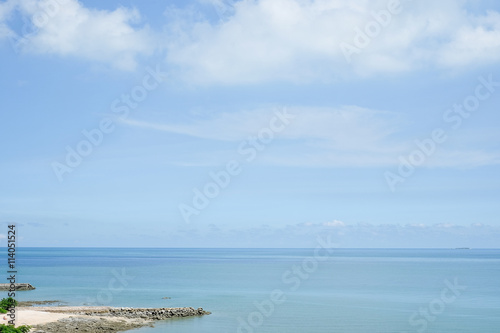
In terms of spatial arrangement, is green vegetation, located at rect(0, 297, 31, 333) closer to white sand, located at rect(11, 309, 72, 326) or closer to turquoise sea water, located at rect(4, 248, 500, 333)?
white sand, located at rect(11, 309, 72, 326)

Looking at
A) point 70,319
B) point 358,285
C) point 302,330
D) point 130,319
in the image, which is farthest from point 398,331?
point 358,285

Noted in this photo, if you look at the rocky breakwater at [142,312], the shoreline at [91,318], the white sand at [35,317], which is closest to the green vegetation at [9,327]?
the shoreline at [91,318]

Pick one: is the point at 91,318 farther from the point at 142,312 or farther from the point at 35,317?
the point at 142,312

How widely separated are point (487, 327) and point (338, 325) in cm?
1433

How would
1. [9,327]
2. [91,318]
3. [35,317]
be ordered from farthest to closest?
[91,318], [35,317], [9,327]

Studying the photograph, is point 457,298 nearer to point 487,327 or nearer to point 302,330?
point 487,327

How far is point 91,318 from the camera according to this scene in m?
45.6

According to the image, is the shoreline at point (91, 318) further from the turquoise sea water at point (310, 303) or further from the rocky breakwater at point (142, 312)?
the turquoise sea water at point (310, 303)

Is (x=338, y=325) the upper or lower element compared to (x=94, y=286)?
lower

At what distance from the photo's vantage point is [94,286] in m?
82.4

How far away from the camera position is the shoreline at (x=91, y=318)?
41.2 meters

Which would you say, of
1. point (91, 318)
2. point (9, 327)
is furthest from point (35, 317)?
point (9, 327)

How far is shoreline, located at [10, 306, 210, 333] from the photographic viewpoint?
1620 inches

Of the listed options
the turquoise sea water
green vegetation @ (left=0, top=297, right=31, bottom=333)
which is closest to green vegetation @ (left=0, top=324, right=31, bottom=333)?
green vegetation @ (left=0, top=297, right=31, bottom=333)
